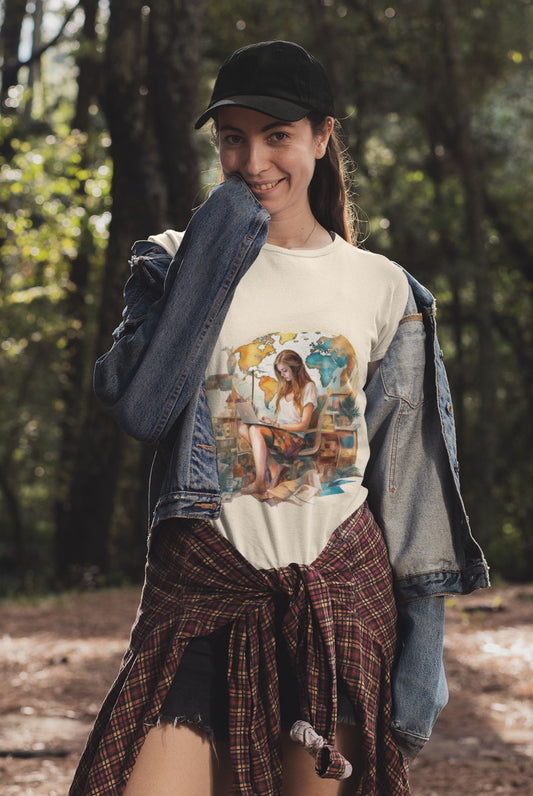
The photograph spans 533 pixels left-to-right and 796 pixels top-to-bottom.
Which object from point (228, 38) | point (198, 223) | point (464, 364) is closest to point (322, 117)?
point (198, 223)

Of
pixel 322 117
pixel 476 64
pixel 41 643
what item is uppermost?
pixel 476 64

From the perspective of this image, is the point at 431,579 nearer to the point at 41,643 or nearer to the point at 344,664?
the point at 344,664

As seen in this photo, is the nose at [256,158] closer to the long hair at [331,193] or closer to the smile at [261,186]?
the smile at [261,186]

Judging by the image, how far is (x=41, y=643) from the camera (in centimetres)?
834

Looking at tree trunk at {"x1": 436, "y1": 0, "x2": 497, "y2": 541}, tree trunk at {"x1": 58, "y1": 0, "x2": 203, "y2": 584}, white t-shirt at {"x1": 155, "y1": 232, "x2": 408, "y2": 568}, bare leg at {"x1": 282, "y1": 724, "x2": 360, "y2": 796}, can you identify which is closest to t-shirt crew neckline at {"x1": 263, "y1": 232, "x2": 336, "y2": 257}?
white t-shirt at {"x1": 155, "y1": 232, "x2": 408, "y2": 568}

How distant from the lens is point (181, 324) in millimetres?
2295

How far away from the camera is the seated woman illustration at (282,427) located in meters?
2.41

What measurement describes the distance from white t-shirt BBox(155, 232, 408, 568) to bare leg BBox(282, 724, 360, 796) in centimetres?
42

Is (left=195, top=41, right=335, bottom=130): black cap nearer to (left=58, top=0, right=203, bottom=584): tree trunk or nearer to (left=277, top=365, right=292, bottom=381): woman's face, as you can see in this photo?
(left=277, top=365, right=292, bottom=381): woman's face

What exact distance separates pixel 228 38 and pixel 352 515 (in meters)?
15.7

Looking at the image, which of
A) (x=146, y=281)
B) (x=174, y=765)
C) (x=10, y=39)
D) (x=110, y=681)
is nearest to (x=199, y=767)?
(x=174, y=765)

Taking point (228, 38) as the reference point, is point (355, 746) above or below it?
below

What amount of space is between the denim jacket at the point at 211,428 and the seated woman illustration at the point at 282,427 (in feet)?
0.35

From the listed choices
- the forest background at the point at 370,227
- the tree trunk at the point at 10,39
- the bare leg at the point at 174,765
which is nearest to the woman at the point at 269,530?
the bare leg at the point at 174,765
